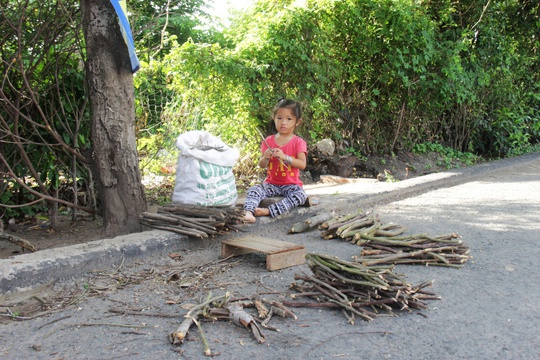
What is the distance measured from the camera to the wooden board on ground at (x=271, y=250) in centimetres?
382

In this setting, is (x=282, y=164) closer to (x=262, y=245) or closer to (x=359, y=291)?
(x=262, y=245)

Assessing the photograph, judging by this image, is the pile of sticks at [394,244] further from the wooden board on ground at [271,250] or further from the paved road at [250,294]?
the wooden board on ground at [271,250]

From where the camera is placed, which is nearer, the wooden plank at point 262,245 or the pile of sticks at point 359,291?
the pile of sticks at point 359,291

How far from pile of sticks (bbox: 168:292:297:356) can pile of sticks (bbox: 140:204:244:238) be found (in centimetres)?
124

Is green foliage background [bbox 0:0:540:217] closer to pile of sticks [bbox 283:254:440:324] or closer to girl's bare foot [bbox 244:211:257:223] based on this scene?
girl's bare foot [bbox 244:211:257:223]

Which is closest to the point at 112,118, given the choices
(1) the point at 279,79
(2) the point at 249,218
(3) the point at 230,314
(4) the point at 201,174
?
(4) the point at 201,174

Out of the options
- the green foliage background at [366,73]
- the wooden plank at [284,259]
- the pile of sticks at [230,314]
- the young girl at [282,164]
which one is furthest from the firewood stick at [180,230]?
the green foliage background at [366,73]

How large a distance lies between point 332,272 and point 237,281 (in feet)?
2.57

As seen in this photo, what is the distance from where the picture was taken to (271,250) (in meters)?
3.85

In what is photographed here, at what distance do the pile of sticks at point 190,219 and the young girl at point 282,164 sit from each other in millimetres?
803

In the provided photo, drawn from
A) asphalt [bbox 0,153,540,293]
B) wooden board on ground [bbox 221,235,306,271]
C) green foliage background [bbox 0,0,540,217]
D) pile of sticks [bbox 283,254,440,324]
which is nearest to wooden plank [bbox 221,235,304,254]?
wooden board on ground [bbox 221,235,306,271]

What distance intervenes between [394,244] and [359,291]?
1.24m

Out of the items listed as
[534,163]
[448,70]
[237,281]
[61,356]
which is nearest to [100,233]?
[237,281]

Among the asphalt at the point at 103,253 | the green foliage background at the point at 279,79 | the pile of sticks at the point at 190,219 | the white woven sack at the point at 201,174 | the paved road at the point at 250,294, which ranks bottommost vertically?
the paved road at the point at 250,294
